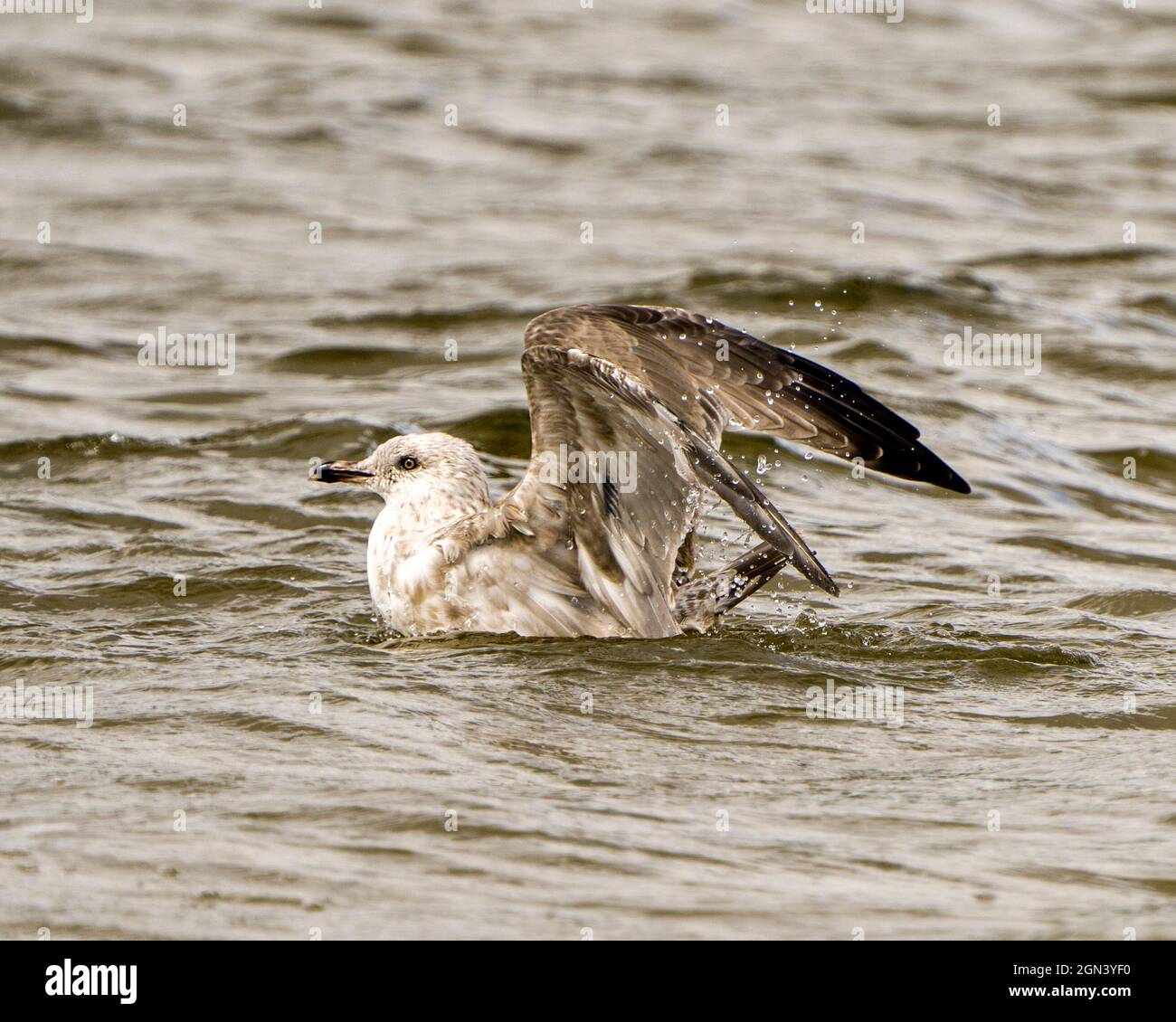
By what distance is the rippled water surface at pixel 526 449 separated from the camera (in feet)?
16.6

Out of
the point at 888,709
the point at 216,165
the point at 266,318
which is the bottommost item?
the point at 888,709

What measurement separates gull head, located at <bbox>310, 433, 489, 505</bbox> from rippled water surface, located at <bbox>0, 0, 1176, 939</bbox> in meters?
0.54

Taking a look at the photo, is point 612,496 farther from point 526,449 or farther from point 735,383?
point 526,449

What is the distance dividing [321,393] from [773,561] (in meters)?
4.72

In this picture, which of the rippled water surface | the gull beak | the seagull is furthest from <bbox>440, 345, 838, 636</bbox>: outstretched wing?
the gull beak

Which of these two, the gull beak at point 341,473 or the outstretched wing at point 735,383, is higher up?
the outstretched wing at point 735,383

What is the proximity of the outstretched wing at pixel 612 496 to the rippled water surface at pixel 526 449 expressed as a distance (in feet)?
0.97

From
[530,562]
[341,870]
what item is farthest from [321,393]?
[341,870]

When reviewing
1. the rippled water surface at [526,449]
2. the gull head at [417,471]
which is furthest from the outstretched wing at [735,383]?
the gull head at [417,471]

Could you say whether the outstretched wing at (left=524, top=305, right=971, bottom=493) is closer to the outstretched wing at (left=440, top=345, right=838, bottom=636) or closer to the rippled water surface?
the outstretched wing at (left=440, top=345, right=838, bottom=636)

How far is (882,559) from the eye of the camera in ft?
28.9

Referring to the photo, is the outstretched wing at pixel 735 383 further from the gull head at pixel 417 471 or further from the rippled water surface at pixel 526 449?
the gull head at pixel 417 471

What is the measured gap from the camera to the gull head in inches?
294

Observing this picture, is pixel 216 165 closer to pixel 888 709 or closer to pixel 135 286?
pixel 135 286
